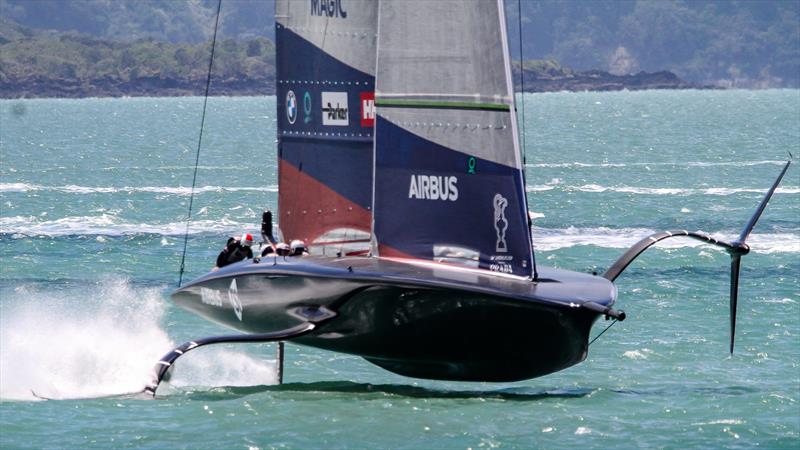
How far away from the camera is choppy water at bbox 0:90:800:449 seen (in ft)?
68.9

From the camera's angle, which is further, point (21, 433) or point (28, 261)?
point (28, 261)

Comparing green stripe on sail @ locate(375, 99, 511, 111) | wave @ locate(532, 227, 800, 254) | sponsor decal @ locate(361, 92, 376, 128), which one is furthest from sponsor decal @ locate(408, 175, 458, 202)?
wave @ locate(532, 227, 800, 254)

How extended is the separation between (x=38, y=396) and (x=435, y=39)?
7263mm

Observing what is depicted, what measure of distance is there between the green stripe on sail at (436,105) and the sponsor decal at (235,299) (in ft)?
10.5

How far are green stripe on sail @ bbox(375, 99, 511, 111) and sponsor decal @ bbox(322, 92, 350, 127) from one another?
184cm

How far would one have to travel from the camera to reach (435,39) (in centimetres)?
2075

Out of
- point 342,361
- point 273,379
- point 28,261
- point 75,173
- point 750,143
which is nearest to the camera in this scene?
point 273,379

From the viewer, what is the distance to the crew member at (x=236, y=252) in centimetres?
2369

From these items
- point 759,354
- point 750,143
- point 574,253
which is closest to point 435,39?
point 759,354

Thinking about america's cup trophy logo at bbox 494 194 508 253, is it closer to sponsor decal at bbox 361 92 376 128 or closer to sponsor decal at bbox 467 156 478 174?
sponsor decal at bbox 467 156 478 174

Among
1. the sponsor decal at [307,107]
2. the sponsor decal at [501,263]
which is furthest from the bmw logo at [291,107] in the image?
the sponsor decal at [501,263]

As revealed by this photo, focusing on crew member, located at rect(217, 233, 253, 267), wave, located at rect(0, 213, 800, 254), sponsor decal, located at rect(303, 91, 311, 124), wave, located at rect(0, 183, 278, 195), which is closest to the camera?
sponsor decal, located at rect(303, 91, 311, 124)

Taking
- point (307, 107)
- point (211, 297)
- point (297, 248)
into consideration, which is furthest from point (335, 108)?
point (211, 297)

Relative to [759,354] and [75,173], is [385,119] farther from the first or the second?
[75,173]
